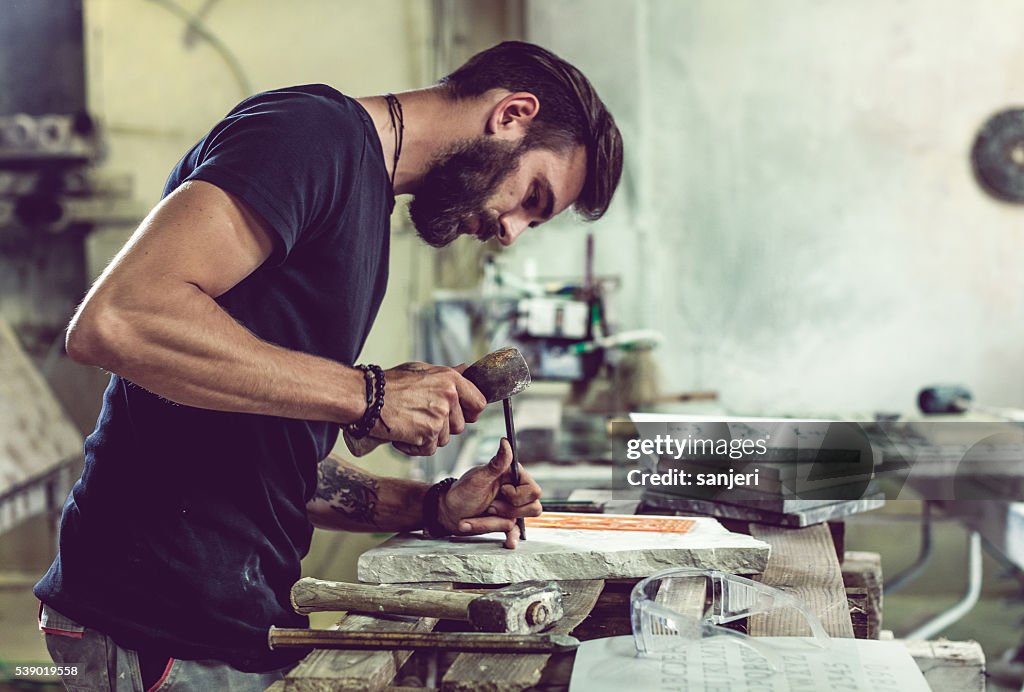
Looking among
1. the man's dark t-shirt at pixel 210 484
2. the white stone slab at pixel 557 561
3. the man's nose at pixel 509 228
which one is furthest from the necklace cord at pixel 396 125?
the white stone slab at pixel 557 561

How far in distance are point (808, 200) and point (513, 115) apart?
12.7 ft

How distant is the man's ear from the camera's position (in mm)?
1578

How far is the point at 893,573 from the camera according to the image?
17.0 feet

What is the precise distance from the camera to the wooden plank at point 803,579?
120 cm

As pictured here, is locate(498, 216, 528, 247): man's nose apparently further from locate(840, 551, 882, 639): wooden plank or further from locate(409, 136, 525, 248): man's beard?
locate(840, 551, 882, 639): wooden plank

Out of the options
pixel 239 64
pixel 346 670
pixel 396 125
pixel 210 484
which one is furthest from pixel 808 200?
pixel 346 670

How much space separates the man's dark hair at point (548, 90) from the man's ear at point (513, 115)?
1 centimetres

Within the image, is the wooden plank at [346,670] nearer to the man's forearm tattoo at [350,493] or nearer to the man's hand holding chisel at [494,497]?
the man's hand holding chisel at [494,497]

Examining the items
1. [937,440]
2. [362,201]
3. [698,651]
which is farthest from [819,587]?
[937,440]

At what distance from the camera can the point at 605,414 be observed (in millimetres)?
3695

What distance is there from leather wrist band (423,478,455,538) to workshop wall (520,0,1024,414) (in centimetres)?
337

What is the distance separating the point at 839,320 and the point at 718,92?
4.52 feet

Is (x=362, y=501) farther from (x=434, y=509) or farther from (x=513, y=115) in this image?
(x=513, y=115)

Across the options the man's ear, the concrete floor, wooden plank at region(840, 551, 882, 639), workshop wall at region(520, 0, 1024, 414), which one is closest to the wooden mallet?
the man's ear
